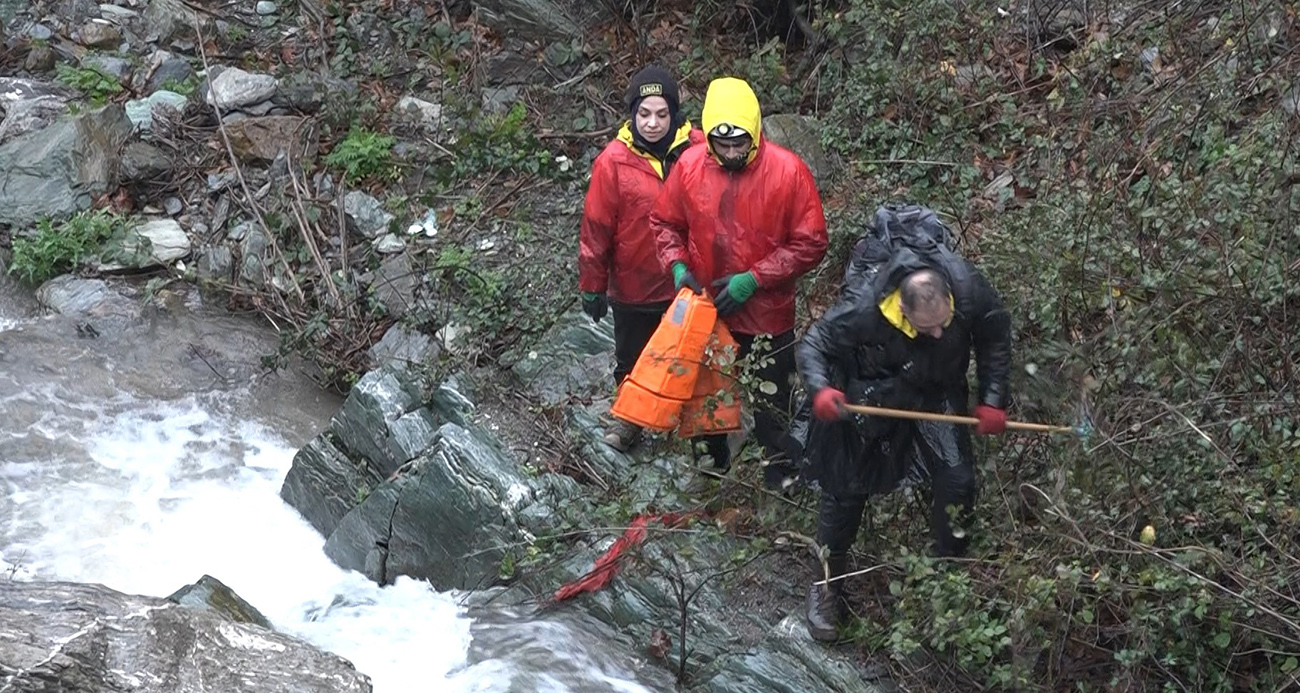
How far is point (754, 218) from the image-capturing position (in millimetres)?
5414

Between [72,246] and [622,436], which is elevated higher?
[622,436]

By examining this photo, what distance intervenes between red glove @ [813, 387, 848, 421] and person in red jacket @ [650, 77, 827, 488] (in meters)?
0.65

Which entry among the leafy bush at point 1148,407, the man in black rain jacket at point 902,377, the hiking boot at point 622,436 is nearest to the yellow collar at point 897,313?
the man in black rain jacket at point 902,377

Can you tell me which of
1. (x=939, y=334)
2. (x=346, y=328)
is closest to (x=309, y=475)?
(x=346, y=328)

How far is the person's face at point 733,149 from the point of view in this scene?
5.28m

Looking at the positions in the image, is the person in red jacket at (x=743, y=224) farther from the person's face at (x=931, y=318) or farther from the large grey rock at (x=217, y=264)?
the large grey rock at (x=217, y=264)

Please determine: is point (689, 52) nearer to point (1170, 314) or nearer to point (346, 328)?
point (346, 328)

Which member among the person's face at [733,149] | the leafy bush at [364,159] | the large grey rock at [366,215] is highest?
the person's face at [733,149]

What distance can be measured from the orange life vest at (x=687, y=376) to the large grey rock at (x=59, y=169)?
5827 millimetres

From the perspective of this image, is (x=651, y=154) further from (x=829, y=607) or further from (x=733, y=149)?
(x=829, y=607)

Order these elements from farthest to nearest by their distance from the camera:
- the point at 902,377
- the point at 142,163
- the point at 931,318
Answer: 1. the point at 142,163
2. the point at 902,377
3. the point at 931,318

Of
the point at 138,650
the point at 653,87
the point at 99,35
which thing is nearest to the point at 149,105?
the point at 99,35

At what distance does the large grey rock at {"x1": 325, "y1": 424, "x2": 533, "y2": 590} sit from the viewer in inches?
253

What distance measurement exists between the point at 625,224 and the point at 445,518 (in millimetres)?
1725
